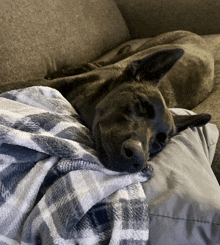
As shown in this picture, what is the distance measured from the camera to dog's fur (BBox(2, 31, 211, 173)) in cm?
99

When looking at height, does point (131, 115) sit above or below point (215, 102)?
above

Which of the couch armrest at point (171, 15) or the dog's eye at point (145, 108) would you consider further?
the couch armrest at point (171, 15)

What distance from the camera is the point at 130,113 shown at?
1215 millimetres

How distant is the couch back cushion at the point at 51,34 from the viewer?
174cm

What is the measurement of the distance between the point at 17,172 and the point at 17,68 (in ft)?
3.60

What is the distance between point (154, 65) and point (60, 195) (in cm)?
91

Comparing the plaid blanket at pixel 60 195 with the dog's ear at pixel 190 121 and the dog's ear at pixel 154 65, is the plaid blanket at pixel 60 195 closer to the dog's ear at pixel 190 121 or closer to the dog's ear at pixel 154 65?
the dog's ear at pixel 190 121

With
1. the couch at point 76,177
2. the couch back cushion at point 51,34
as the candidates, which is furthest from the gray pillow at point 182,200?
the couch back cushion at point 51,34

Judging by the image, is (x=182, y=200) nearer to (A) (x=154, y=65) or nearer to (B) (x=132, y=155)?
(B) (x=132, y=155)

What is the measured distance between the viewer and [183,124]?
1.33 m

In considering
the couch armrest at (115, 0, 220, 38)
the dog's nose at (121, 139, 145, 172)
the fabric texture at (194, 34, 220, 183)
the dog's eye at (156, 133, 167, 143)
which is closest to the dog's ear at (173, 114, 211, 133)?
the dog's eye at (156, 133, 167, 143)

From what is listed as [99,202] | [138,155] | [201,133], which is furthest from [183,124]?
[99,202]

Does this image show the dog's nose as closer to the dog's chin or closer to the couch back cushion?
the dog's chin

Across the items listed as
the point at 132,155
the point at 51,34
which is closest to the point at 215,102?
the point at 132,155
